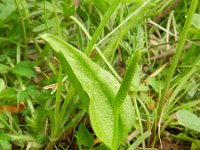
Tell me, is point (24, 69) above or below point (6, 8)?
below

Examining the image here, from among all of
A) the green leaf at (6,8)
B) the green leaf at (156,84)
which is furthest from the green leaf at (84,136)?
the green leaf at (6,8)

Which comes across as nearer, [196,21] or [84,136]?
[84,136]

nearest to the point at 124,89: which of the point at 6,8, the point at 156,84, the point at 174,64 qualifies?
the point at 174,64

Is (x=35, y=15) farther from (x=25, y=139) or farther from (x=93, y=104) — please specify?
(x=93, y=104)

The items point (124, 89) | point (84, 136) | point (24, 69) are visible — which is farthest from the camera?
point (24, 69)

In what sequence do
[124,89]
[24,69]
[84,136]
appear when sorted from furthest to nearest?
[24,69] < [84,136] < [124,89]

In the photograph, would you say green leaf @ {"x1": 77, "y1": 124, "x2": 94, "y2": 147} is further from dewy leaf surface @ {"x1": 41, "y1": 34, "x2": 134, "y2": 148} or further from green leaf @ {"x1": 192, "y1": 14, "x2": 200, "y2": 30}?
green leaf @ {"x1": 192, "y1": 14, "x2": 200, "y2": 30}

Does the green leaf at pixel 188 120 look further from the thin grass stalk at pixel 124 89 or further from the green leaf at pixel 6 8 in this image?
the green leaf at pixel 6 8

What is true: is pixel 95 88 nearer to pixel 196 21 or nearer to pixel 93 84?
pixel 93 84
